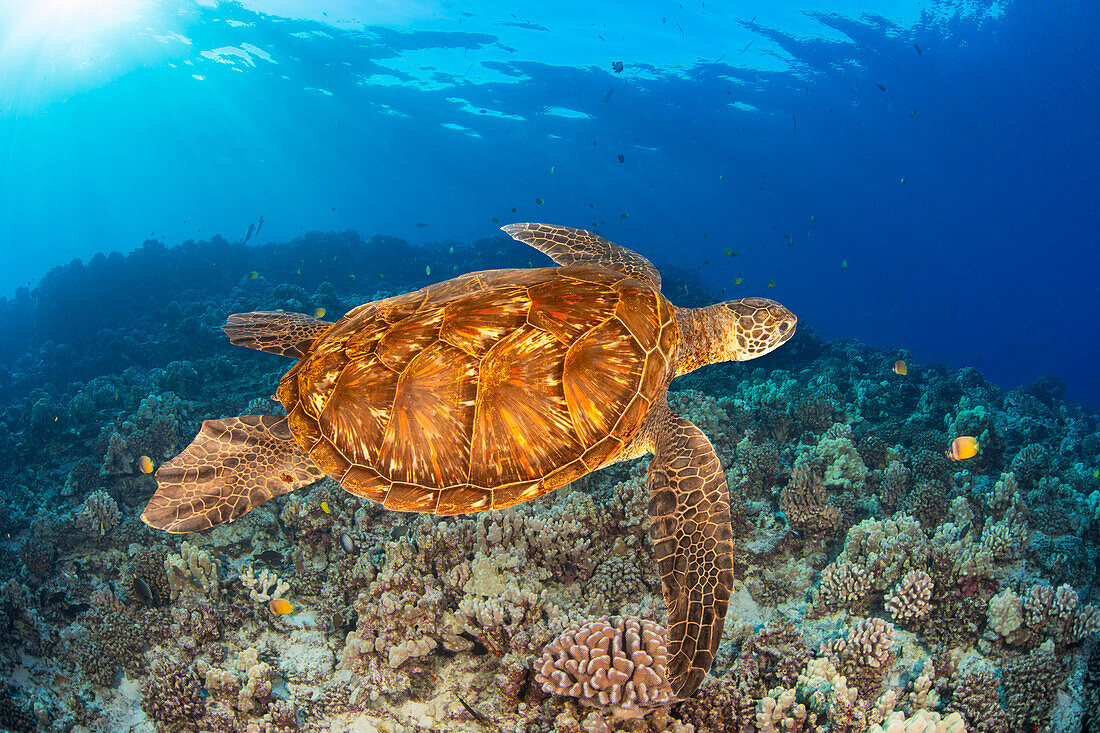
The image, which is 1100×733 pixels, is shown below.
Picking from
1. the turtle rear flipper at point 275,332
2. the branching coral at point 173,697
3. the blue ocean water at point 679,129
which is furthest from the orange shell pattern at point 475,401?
the blue ocean water at point 679,129

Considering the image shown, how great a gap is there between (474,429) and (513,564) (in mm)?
1587

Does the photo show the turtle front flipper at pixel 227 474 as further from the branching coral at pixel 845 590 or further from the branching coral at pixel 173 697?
the branching coral at pixel 845 590

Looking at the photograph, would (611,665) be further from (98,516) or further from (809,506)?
(98,516)

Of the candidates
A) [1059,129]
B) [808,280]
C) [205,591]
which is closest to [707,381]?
[205,591]

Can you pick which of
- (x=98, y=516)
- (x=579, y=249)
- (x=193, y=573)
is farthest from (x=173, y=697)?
(x=579, y=249)

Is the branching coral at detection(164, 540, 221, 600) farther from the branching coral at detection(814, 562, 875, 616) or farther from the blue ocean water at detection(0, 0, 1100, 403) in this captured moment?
the blue ocean water at detection(0, 0, 1100, 403)

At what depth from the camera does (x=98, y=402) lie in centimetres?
898

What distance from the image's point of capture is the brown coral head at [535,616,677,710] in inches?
102

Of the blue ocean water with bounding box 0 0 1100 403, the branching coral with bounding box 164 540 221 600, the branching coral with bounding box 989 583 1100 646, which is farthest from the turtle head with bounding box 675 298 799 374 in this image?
the blue ocean water with bounding box 0 0 1100 403

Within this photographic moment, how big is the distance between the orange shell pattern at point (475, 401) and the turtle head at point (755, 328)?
142 cm

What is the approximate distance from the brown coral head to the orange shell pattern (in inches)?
37.9

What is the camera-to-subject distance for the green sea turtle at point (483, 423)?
2.82 m

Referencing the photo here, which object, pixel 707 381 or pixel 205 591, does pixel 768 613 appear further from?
pixel 707 381

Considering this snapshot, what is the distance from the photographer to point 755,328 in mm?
3947
